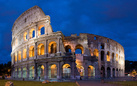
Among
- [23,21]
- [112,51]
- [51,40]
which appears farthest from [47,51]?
[112,51]

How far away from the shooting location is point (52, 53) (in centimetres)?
3256

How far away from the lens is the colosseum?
30.7m

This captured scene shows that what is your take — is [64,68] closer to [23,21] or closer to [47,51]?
[47,51]

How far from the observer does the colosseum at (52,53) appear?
3067 centimetres

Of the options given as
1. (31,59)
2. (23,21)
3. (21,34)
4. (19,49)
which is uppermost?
(23,21)

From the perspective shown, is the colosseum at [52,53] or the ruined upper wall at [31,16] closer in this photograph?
the colosseum at [52,53]

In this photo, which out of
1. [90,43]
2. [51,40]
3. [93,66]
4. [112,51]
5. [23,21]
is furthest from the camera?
[112,51]

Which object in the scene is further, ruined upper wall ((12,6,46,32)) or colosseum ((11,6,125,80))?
ruined upper wall ((12,6,46,32))

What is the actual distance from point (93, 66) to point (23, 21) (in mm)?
23277

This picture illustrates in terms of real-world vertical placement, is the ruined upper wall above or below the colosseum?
above

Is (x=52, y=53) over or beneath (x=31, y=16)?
beneath

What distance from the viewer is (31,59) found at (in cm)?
3525

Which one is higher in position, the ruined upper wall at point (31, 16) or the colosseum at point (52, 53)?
the ruined upper wall at point (31, 16)

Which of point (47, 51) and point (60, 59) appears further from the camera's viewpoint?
point (47, 51)
